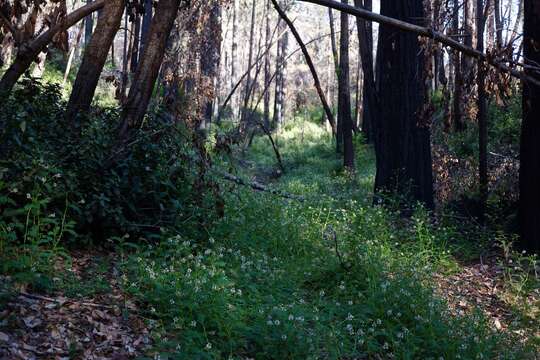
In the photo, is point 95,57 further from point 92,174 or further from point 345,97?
point 345,97

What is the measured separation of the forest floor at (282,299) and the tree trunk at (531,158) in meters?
0.57

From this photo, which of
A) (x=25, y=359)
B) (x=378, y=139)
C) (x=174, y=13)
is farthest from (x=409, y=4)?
(x=25, y=359)

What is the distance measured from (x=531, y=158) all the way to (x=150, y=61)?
478 cm

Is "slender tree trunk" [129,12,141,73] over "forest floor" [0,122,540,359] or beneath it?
over

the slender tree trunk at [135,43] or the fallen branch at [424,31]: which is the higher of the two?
the slender tree trunk at [135,43]

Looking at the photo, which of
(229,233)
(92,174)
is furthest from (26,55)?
(229,233)

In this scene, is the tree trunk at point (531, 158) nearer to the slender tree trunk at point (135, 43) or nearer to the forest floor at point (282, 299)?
the forest floor at point (282, 299)

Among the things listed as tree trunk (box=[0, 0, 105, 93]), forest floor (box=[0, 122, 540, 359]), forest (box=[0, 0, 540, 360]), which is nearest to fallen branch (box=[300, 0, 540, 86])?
forest (box=[0, 0, 540, 360])

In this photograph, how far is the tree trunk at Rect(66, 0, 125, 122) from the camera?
6.59m

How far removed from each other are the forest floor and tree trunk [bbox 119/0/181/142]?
1.55m

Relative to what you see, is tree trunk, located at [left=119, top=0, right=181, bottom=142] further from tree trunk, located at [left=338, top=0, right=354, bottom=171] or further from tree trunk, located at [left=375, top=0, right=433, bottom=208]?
tree trunk, located at [left=338, top=0, right=354, bottom=171]

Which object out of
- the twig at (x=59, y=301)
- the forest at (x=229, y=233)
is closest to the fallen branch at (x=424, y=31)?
the forest at (x=229, y=233)

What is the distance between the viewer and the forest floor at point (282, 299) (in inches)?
163

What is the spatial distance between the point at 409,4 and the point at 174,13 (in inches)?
173
